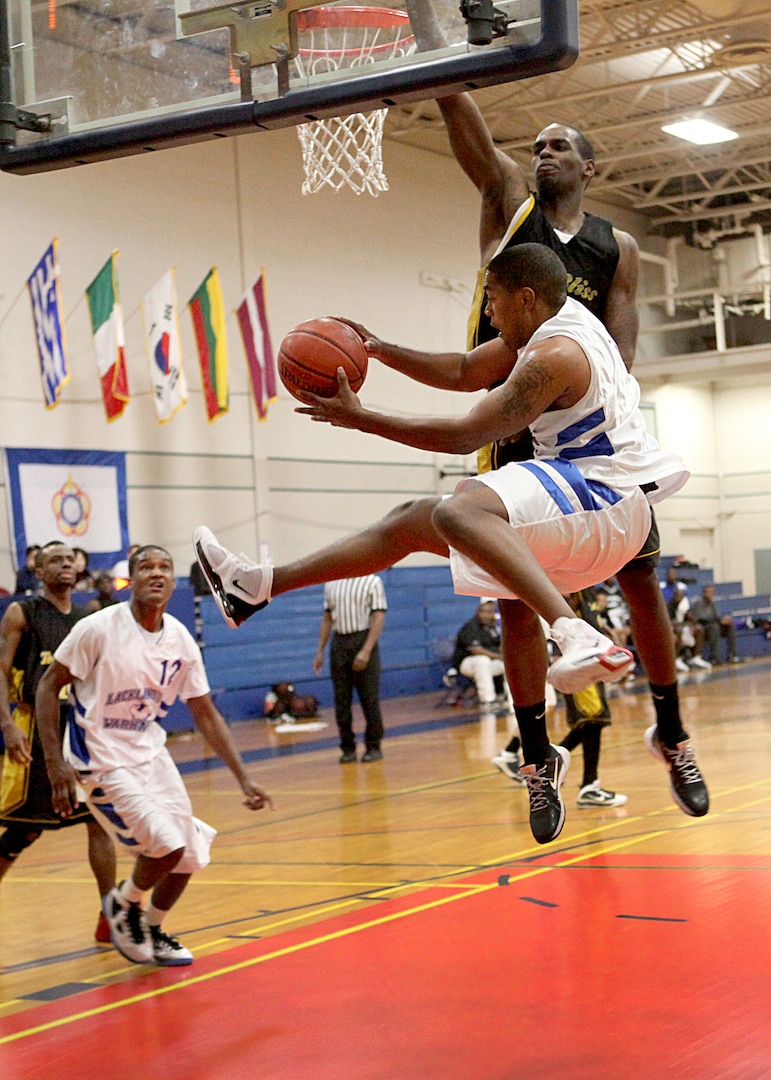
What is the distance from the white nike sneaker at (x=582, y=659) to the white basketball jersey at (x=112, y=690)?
2.82 meters

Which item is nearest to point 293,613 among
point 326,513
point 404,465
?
point 326,513

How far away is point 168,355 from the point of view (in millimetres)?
16375

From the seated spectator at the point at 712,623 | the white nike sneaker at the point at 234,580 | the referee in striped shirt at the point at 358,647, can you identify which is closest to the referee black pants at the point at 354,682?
the referee in striped shirt at the point at 358,647

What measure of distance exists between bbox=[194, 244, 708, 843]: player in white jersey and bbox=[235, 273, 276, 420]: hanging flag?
43.5 feet

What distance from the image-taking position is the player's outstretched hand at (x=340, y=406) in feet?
12.0

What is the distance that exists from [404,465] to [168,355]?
5603mm

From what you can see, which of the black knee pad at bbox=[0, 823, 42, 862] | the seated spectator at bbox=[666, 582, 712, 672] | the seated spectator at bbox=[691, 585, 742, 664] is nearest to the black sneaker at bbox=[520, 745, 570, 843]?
the black knee pad at bbox=[0, 823, 42, 862]

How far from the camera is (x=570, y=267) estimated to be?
4.35 meters

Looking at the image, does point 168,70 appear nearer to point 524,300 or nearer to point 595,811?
point 524,300

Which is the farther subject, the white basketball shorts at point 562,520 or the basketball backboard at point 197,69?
the white basketball shorts at point 562,520

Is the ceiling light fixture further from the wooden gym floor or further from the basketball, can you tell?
the basketball

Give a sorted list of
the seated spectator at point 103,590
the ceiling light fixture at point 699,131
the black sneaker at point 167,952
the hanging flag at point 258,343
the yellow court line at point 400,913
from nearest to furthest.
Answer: the yellow court line at point 400,913, the black sneaker at point 167,952, the seated spectator at point 103,590, the hanging flag at point 258,343, the ceiling light fixture at point 699,131

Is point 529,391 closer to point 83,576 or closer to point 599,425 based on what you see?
point 599,425

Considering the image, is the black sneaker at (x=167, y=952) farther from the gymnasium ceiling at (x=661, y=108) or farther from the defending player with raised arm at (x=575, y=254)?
the gymnasium ceiling at (x=661, y=108)
